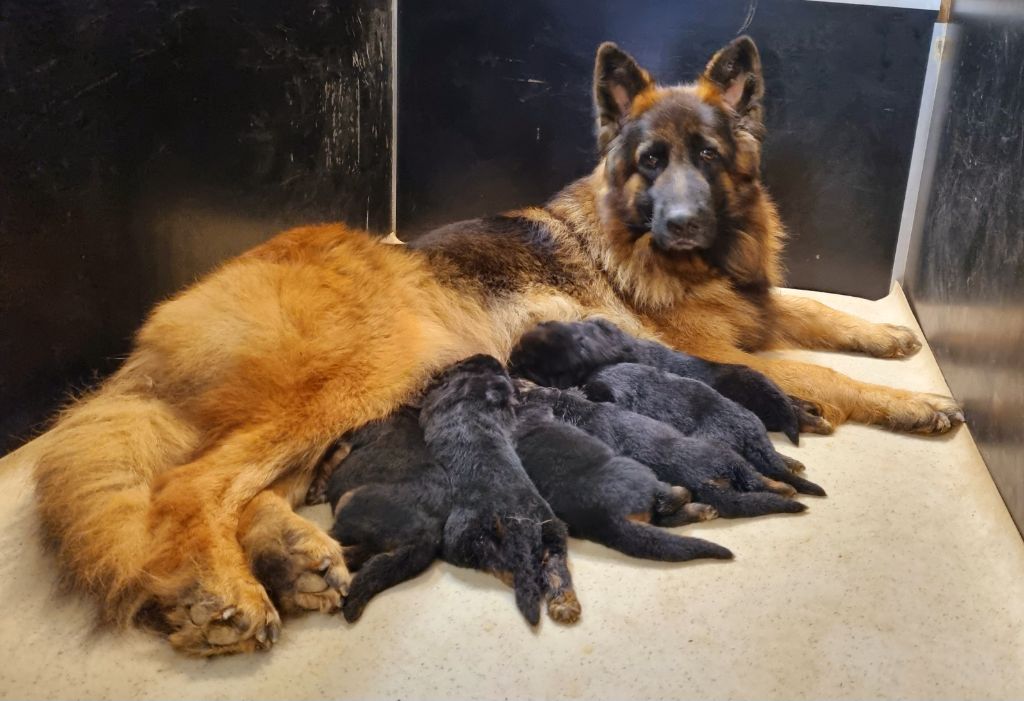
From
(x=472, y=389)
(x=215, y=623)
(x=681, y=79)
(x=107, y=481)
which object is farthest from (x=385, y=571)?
(x=681, y=79)

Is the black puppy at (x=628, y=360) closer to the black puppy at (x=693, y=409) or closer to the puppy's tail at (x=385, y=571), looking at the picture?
the black puppy at (x=693, y=409)

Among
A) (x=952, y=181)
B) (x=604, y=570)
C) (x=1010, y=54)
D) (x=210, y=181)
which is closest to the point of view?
(x=604, y=570)

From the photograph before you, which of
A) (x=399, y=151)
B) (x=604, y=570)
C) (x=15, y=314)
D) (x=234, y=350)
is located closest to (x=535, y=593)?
(x=604, y=570)

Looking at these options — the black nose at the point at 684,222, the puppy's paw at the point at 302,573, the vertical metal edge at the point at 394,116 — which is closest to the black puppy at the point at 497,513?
the puppy's paw at the point at 302,573

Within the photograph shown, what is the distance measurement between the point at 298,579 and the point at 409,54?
3615mm

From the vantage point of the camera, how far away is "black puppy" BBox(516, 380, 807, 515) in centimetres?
291

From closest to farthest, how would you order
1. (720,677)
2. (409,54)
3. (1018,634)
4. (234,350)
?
1. (720,677)
2. (1018,634)
3. (234,350)
4. (409,54)

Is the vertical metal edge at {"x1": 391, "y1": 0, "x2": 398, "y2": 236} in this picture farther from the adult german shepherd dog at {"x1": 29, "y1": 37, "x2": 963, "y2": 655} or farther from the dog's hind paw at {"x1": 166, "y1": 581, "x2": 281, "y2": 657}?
the dog's hind paw at {"x1": 166, "y1": 581, "x2": 281, "y2": 657}

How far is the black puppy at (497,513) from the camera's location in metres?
2.54

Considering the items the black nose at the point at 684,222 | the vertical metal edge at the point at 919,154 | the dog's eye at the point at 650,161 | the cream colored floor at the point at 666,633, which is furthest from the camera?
the vertical metal edge at the point at 919,154

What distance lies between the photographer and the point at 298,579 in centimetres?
254

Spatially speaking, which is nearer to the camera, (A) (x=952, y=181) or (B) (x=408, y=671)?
(B) (x=408, y=671)

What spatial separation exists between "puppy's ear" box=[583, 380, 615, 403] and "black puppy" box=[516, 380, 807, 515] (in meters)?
0.25

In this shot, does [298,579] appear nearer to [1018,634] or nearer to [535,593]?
[535,593]
